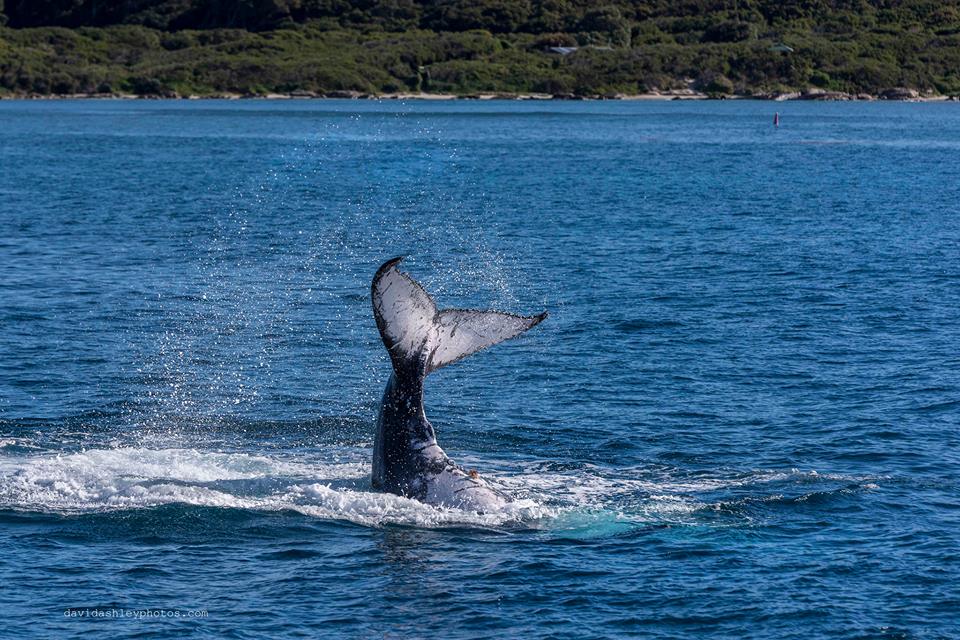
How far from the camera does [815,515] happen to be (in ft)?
73.1

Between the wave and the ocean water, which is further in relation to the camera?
the wave

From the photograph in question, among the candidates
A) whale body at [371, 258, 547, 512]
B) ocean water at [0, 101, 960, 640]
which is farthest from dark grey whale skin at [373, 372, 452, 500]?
ocean water at [0, 101, 960, 640]

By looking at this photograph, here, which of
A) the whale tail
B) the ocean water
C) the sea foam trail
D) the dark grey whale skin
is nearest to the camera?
the ocean water

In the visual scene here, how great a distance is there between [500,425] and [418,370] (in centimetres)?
752

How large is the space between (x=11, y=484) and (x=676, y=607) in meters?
10.9

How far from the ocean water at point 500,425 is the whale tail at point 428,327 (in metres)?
2.62

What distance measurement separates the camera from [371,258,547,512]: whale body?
19.7 metres

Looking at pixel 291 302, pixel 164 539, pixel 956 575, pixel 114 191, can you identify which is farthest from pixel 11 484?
pixel 114 191

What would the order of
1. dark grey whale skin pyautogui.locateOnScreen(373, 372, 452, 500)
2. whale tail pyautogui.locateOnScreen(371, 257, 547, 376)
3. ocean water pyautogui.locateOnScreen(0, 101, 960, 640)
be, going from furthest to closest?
dark grey whale skin pyautogui.locateOnScreen(373, 372, 452, 500) → whale tail pyautogui.locateOnScreen(371, 257, 547, 376) → ocean water pyautogui.locateOnScreen(0, 101, 960, 640)

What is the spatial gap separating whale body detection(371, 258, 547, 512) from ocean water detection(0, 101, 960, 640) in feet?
1.40

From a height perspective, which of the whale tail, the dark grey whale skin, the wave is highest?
the whale tail

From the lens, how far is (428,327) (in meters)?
20.0

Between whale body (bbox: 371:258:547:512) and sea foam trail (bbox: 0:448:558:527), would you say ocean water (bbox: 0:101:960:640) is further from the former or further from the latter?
whale body (bbox: 371:258:547:512)

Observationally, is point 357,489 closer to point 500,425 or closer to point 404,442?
point 404,442
